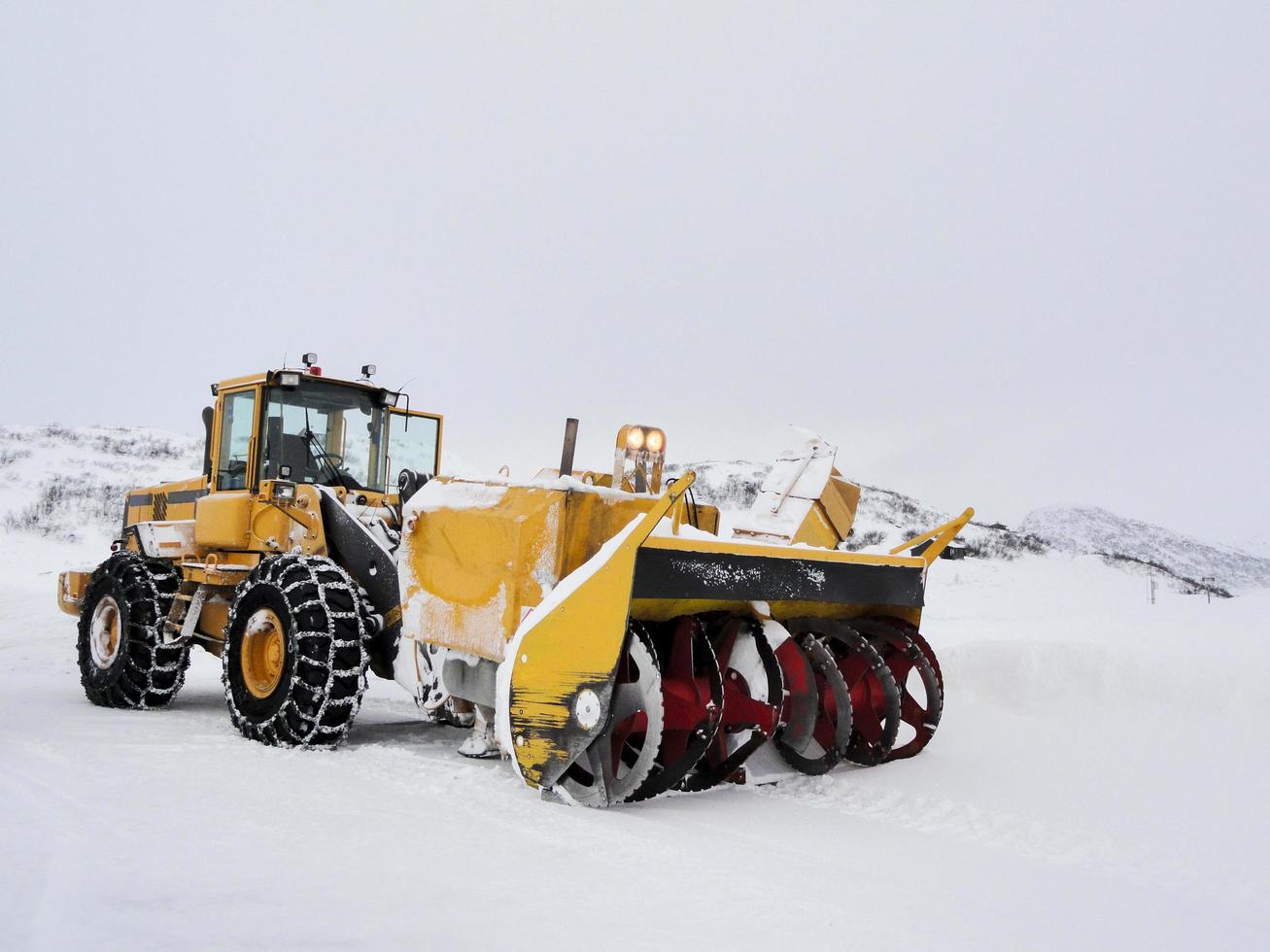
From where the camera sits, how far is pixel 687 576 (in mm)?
4164

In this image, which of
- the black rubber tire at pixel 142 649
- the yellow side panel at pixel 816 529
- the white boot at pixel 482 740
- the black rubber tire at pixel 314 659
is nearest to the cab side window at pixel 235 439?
the black rubber tire at pixel 142 649

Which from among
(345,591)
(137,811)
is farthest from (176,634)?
(137,811)

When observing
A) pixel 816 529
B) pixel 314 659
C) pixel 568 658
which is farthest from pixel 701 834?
pixel 816 529

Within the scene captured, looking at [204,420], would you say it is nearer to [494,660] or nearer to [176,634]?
[176,634]

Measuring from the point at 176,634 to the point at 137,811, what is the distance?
3.23 meters

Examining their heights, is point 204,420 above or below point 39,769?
above

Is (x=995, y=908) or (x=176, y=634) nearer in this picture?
(x=995, y=908)

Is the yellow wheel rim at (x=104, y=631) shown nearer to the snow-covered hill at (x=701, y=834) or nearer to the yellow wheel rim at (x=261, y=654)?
the snow-covered hill at (x=701, y=834)

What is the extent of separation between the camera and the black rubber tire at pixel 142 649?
6.61 m

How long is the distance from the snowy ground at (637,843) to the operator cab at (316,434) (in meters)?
1.53

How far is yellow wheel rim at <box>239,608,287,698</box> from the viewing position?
17.5 ft

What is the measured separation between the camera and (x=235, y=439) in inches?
259

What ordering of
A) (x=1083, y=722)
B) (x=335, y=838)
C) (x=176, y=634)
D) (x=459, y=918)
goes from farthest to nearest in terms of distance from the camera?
(x=176, y=634) → (x=1083, y=722) → (x=335, y=838) → (x=459, y=918)

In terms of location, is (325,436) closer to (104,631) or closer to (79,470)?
(104,631)
